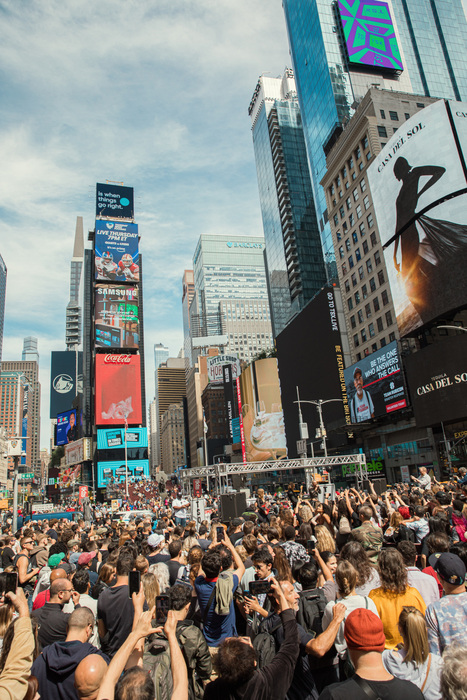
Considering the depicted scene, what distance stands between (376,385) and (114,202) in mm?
90523

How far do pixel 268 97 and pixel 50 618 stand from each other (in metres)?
153

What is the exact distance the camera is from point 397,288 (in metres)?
49.7

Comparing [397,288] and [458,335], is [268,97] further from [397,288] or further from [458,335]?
[458,335]

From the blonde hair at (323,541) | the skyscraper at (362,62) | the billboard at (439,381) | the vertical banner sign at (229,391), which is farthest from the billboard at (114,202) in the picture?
the blonde hair at (323,541)

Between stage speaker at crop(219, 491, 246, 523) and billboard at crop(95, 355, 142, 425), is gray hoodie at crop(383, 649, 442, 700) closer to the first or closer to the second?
stage speaker at crop(219, 491, 246, 523)

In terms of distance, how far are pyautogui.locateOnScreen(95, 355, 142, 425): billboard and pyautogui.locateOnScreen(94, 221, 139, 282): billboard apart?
730 inches

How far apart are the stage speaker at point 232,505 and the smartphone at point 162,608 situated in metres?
14.4

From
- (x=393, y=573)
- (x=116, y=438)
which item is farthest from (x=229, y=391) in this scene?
(x=393, y=573)

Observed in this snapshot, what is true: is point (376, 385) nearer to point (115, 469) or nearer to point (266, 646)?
point (266, 646)

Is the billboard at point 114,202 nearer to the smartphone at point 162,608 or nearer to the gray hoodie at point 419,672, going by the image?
the smartphone at point 162,608

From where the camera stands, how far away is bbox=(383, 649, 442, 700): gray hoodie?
143 inches

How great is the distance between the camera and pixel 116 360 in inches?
4097

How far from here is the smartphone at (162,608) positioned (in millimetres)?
3967

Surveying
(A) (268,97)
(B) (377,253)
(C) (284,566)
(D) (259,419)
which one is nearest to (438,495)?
(C) (284,566)
